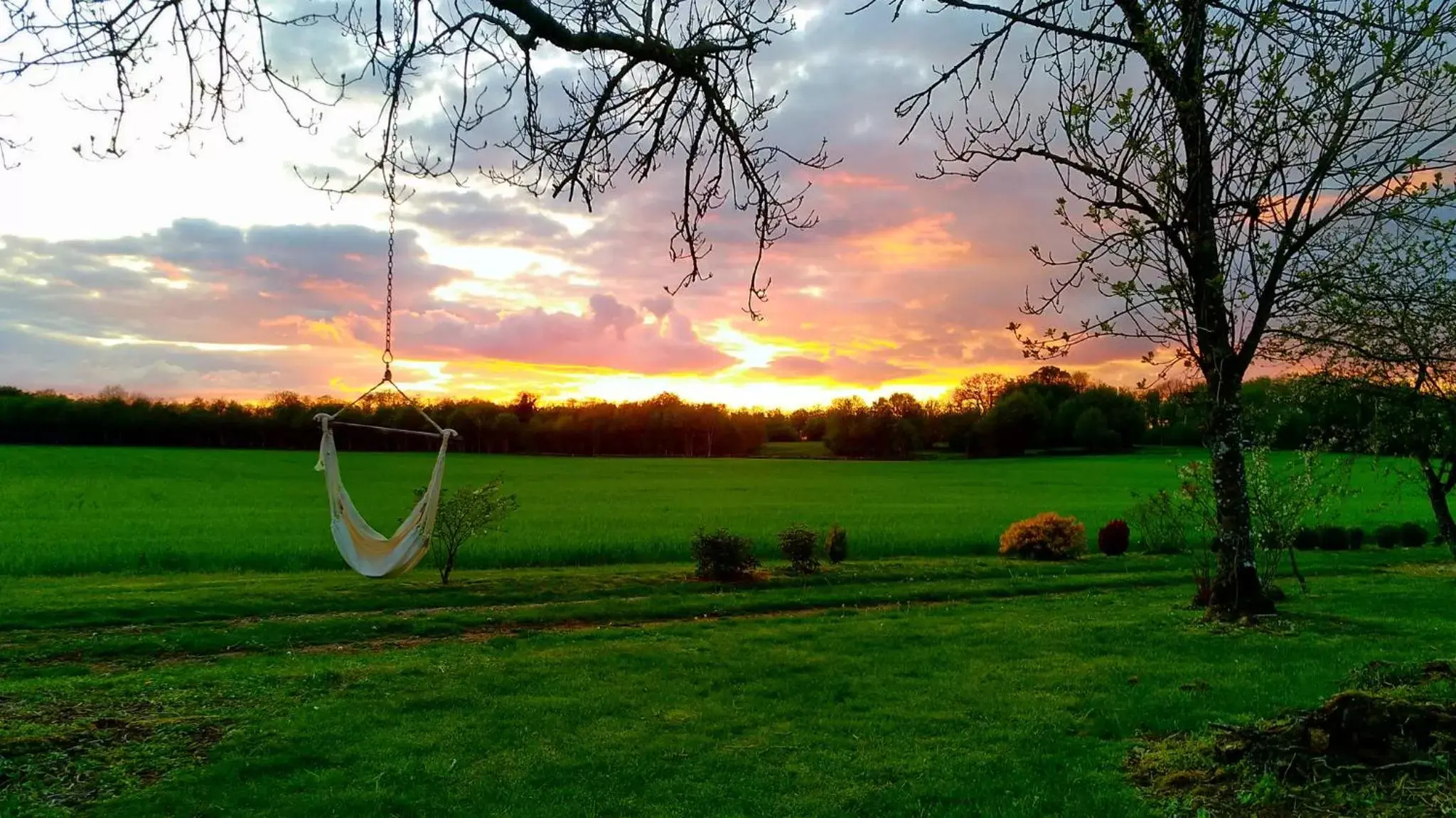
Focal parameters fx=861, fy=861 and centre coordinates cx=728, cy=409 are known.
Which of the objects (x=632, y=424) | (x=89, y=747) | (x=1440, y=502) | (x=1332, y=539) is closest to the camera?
(x=89, y=747)

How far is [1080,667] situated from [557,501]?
1241 inches

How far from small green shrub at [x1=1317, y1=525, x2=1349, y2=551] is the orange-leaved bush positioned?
8.11 metres

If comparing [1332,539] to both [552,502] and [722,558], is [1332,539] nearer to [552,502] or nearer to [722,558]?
[722,558]

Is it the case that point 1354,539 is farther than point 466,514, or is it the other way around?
point 1354,539

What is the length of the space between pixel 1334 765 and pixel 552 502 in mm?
35224

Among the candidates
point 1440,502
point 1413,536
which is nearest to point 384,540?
point 1440,502

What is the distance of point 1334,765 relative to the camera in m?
4.73

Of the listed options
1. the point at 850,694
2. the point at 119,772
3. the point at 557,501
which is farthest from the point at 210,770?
the point at 557,501

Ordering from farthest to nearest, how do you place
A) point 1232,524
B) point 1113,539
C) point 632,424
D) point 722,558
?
point 632,424
point 1113,539
point 722,558
point 1232,524

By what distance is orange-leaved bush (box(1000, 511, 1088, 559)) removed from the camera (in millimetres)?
20984

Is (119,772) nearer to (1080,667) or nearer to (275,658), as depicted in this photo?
(275,658)

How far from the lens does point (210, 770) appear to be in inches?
233

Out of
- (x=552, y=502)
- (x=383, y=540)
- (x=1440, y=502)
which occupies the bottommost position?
(x=552, y=502)

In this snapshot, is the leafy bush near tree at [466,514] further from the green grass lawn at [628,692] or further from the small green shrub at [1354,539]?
the small green shrub at [1354,539]
